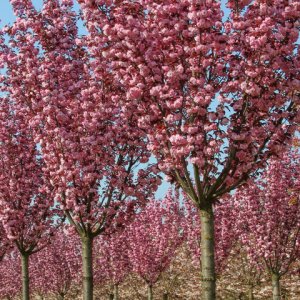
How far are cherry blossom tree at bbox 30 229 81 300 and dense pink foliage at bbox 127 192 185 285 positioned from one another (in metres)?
5.77

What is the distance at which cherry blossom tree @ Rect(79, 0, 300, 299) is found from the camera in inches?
348

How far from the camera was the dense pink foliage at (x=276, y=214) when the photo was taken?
17.6 meters

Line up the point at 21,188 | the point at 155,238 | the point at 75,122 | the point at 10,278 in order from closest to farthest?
the point at 75,122 → the point at 21,188 → the point at 155,238 → the point at 10,278

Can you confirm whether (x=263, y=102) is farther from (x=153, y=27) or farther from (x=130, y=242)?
(x=130, y=242)

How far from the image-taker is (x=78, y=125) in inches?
479

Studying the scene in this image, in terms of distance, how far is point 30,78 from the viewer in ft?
41.0

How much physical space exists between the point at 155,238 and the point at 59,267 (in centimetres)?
956

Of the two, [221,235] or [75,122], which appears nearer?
[75,122]

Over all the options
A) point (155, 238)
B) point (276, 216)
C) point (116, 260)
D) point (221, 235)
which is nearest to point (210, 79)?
Answer: point (276, 216)

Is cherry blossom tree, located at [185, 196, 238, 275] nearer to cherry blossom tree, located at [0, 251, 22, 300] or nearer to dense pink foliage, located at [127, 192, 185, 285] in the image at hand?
dense pink foliage, located at [127, 192, 185, 285]

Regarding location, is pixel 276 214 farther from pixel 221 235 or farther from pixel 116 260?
pixel 116 260

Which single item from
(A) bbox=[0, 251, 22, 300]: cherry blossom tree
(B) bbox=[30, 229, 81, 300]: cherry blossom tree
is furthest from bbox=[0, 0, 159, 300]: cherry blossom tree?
(A) bbox=[0, 251, 22, 300]: cherry blossom tree

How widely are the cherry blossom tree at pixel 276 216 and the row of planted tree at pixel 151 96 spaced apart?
6984 mm

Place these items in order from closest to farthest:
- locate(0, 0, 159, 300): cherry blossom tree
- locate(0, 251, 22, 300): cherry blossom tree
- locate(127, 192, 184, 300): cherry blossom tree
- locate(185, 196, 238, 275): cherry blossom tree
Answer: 1. locate(0, 0, 159, 300): cherry blossom tree
2. locate(185, 196, 238, 275): cherry blossom tree
3. locate(127, 192, 184, 300): cherry blossom tree
4. locate(0, 251, 22, 300): cherry blossom tree
